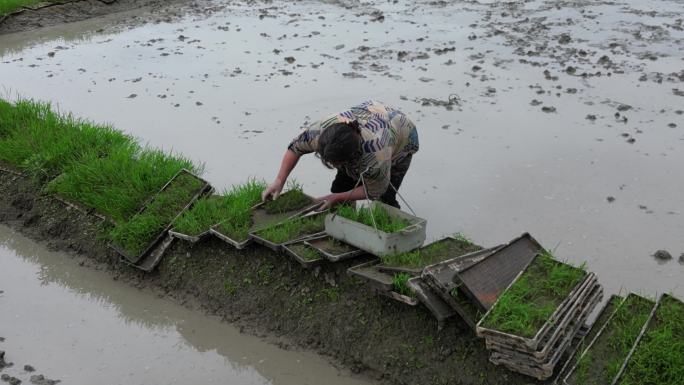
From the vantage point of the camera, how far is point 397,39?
8492 millimetres

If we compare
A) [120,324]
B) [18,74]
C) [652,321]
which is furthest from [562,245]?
[18,74]

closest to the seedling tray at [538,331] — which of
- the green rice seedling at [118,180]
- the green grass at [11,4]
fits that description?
the green rice seedling at [118,180]

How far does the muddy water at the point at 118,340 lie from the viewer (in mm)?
3420

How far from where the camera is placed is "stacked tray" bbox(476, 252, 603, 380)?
2.72 m

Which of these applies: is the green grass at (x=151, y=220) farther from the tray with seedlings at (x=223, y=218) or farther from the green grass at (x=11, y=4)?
the green grass at (x=11, y=4)

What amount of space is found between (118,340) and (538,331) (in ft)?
7.65

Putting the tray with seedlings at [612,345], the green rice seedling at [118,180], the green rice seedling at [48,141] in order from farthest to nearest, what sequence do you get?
the green rice seedling at [48,141], the green rice seedling at [118,180], the tray with seedlings at [612,345]

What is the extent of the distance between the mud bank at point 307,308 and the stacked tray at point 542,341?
156mm

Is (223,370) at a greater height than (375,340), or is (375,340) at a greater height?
(375,340)

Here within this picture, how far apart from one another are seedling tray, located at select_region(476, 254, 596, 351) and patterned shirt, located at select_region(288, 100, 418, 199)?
931mm

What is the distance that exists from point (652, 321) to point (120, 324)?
2.86 m

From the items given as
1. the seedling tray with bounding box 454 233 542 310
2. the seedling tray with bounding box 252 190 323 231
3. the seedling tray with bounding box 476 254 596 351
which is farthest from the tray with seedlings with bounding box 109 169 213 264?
the seedling tray with bounding box 476 254 596 351

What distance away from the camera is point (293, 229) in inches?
153

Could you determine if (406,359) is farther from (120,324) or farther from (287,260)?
(120,324)
